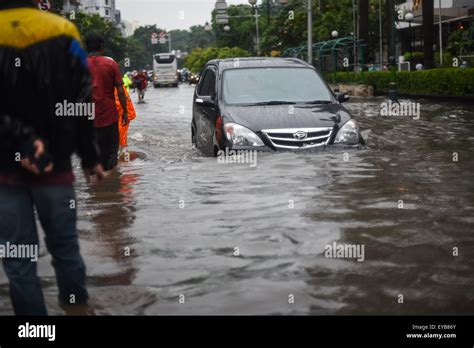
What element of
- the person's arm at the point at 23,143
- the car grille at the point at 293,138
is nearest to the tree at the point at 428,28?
the car grille at the point at 293,138

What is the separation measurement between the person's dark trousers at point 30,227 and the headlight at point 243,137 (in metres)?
6.25

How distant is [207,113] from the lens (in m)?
12.0

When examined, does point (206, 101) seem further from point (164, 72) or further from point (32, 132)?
point (164, 72)

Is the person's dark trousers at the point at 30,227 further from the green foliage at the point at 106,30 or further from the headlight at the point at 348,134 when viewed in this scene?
the green foliage at the point at 106,30

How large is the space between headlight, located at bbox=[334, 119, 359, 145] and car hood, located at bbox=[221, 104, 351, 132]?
7cm

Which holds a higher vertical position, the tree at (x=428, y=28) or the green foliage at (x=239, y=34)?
the green foliage at (x=239, y=34)

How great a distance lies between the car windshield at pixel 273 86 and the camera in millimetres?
11492

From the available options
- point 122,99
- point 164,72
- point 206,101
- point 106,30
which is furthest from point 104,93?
point 106,30

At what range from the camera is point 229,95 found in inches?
456

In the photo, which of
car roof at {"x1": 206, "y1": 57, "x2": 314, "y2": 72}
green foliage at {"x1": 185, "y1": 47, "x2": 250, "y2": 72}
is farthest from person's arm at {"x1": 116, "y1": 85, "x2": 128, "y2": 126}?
green foliage at {"x1": 185, "y1": 47, "x2": 250, "y2": 72}

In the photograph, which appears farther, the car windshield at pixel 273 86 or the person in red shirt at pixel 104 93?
the car windshield at pixel 273 86
